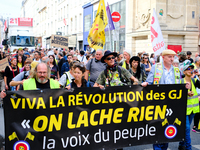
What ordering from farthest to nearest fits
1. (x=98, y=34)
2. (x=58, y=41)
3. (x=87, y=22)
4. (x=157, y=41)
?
(x=87, y=22)
(x=58, y=41)
(x=98, y=34)
(x=157, y=41)

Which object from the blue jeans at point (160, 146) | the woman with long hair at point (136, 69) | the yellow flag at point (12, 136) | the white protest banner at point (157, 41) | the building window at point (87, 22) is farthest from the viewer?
the building window at point (87, 22)

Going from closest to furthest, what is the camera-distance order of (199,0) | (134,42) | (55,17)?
1. (199,0)
2. (134,42)
3. (55,17)

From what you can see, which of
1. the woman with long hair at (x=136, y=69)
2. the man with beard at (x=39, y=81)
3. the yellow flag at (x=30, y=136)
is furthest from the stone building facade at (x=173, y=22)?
the yellow flag at (x=30, y=136)

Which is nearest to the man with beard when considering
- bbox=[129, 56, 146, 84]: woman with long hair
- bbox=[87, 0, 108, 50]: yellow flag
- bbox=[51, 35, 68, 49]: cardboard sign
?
bbox=[129, 56, 146, 84]: woman with long hair

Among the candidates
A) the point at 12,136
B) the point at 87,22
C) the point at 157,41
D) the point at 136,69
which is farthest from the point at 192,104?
the point at 87,22

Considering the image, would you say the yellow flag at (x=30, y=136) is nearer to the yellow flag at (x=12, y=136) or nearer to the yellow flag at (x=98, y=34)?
the yellow flag at (x=12, y=136)

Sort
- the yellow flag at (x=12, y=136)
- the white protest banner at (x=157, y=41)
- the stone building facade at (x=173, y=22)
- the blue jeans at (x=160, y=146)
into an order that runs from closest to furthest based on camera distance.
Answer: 1. the yellow flag at (x=12, y=136)
2. the blue jeans at (x=160, y=146)
3. the white protest banner at (x=157, y=41)
4. the stone building facade at (x=173, y=22)

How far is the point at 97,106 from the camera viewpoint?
4.04 meters

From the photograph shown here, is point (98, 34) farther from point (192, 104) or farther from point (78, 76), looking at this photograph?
point (192, 104)

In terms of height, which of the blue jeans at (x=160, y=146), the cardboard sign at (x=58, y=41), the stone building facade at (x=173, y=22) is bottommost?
the blue jeans at (x=160, y=146)

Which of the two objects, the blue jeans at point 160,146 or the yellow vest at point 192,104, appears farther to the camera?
the yellow vest at point 192,104

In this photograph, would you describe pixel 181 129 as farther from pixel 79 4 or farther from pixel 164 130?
pixel 79 4

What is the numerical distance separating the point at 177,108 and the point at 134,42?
1878 cm

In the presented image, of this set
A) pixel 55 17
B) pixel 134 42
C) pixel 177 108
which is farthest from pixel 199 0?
pixel 55 17
